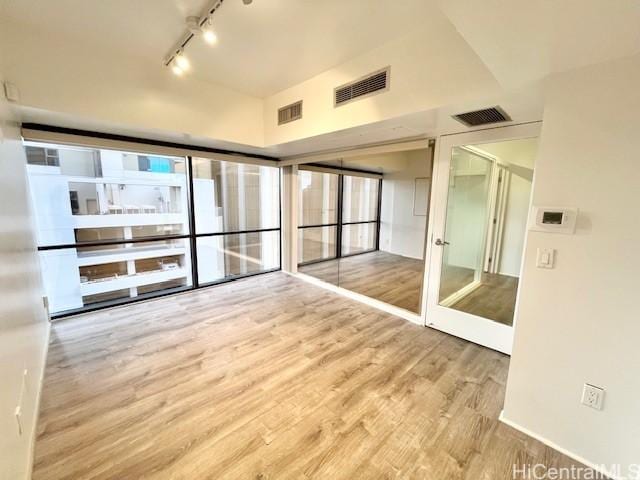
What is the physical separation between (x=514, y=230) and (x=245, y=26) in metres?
3.97

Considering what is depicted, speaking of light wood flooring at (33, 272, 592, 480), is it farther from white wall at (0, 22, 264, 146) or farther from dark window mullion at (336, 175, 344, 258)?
dark window mullion at (336, 175, 344, 258)

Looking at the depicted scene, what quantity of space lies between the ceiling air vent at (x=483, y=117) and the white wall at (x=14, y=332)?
3233mm

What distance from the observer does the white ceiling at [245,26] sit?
1800 mm

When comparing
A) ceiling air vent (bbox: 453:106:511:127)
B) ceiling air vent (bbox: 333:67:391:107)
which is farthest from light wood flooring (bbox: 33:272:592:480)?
ceiling air vent (bbox: 333:67:391:107)

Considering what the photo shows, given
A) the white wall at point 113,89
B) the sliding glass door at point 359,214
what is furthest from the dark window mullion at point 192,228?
the sliding glass door at point 359,214

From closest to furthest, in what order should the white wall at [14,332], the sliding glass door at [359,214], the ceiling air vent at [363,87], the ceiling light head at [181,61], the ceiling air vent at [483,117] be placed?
the white wall at [14,332], the ceiling air vent at [483,117], the ceiling air vent at [363,87], the ceiling light head at [181,61], the sliding glass door at [359,214]

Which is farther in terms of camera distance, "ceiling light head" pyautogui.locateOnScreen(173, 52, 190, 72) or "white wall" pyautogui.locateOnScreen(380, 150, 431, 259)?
"white wall" pyautogui.locateOnScreen(380, 150, 431, 259)

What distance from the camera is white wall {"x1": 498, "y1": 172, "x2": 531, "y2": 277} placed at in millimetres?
3387

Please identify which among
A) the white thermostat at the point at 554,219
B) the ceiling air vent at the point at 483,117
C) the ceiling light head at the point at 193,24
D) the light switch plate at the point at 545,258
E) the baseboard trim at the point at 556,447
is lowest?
the baseboard trim at the point at 556,447

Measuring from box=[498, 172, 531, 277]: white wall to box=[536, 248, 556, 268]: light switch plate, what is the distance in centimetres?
216

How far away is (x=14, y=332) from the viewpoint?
1426mm

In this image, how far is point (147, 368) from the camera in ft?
7.32

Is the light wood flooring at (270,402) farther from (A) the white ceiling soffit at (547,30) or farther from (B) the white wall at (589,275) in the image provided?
(A) the white ceiling soffit at (547,30)

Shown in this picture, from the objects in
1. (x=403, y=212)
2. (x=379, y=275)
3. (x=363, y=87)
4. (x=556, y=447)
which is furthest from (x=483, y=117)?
(x=403, y=212)
